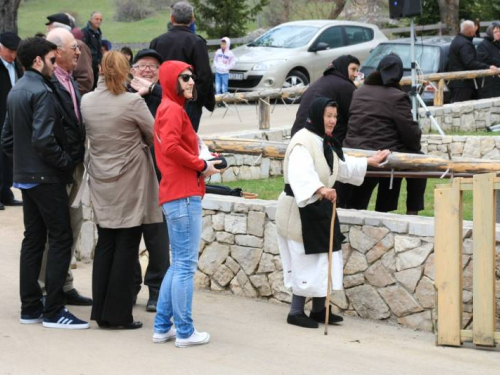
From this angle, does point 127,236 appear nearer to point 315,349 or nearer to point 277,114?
point 315,349

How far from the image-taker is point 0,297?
786 centimetres

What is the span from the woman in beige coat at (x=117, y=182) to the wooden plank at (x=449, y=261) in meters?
1.87

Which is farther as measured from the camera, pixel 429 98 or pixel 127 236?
pixel 429 98

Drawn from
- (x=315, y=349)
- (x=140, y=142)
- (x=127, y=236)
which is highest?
(x=140, y=142)

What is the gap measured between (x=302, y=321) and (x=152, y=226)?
48.8 inches

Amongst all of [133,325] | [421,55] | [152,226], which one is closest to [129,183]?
[152,226]

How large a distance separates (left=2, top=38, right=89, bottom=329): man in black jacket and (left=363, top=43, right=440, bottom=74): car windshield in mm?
13269

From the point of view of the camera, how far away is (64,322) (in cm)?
700

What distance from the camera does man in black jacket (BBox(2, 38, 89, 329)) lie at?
6.82m

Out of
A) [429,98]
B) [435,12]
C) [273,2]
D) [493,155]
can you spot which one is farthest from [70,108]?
[273,2]

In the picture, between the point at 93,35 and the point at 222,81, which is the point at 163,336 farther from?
the point at 222,81

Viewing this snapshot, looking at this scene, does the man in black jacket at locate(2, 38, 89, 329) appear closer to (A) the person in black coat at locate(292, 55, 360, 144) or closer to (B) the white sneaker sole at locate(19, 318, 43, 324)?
(B) the white sneaker sole at locate(19, 318, 43, 324)

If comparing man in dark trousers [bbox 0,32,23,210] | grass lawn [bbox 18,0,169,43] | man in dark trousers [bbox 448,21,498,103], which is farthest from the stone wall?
grass lawn [bbox 18,0,169,43]

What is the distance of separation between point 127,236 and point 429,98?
12374 mm
